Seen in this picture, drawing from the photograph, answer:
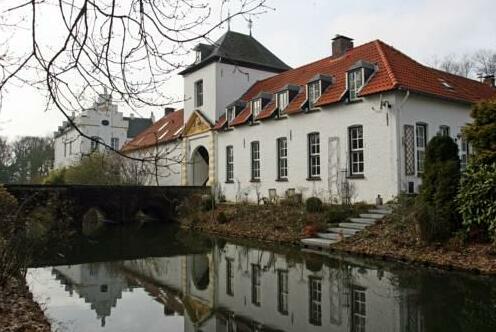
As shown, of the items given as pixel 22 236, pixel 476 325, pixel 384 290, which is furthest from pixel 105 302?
pixel 476 325

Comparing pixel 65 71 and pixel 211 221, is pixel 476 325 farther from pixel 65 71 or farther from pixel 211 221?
pixel 211 221

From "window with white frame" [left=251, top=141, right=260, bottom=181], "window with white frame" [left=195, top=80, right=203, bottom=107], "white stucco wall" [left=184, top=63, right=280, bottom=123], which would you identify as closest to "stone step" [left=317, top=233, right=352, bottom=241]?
"window with white frame" [left=251, top=141, right=260, bottom=181]

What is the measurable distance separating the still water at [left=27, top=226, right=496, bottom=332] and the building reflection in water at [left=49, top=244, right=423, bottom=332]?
16 millimetres

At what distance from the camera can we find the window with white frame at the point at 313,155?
19.6 metres

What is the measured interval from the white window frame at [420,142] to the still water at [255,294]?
641 cm

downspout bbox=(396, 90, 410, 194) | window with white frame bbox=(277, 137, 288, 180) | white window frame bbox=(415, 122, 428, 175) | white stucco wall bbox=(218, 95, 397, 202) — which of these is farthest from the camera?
window with white frame bbox=(277, 137, 288, 180)

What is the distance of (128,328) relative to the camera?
250 inches

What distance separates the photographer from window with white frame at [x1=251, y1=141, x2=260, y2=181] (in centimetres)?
2334

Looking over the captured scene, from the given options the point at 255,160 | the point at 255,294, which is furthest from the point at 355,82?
the point at 255,294

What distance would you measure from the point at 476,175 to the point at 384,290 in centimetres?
419

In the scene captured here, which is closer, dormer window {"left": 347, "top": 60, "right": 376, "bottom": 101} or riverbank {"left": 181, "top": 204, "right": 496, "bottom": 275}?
riverbank {"left": 181, "top": 204, "right": 496, "bottom": 275}

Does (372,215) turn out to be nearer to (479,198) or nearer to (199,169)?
(479,198)

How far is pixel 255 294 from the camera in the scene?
26.9 ft

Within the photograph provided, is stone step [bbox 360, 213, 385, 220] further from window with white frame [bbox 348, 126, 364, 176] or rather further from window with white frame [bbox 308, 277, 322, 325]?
window with white frame [bbox 308, 277, 322, 325]
